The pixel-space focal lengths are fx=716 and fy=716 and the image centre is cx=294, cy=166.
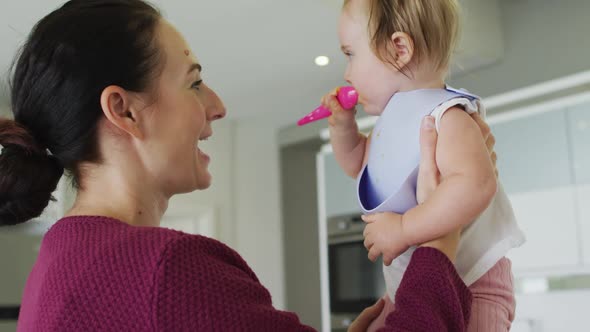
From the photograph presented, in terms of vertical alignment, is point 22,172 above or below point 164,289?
above

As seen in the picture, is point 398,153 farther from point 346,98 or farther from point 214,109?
point 214,109

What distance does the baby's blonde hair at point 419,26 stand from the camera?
3.43ft

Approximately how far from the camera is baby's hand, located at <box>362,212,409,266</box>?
973mm

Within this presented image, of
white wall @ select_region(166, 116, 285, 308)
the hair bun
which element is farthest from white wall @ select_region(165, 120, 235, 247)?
the hair bun

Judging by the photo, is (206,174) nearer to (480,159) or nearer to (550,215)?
(480,159)

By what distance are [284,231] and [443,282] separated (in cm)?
338

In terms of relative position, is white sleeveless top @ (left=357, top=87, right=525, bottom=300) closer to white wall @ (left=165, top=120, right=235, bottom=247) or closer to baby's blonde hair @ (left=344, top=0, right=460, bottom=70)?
baby's blonde hair @ (left=344, top=0, right=460, bottom=70)

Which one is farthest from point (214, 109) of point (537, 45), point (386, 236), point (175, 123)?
point (537, 45)

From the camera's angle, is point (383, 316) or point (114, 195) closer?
point (114, 195)

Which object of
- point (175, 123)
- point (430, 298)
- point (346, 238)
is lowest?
point (346, 238)

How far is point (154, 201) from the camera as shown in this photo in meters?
1.01

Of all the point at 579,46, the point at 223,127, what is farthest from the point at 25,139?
the point at 223,127

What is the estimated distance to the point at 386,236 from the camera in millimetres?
984

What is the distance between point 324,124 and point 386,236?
2873 millimetres
